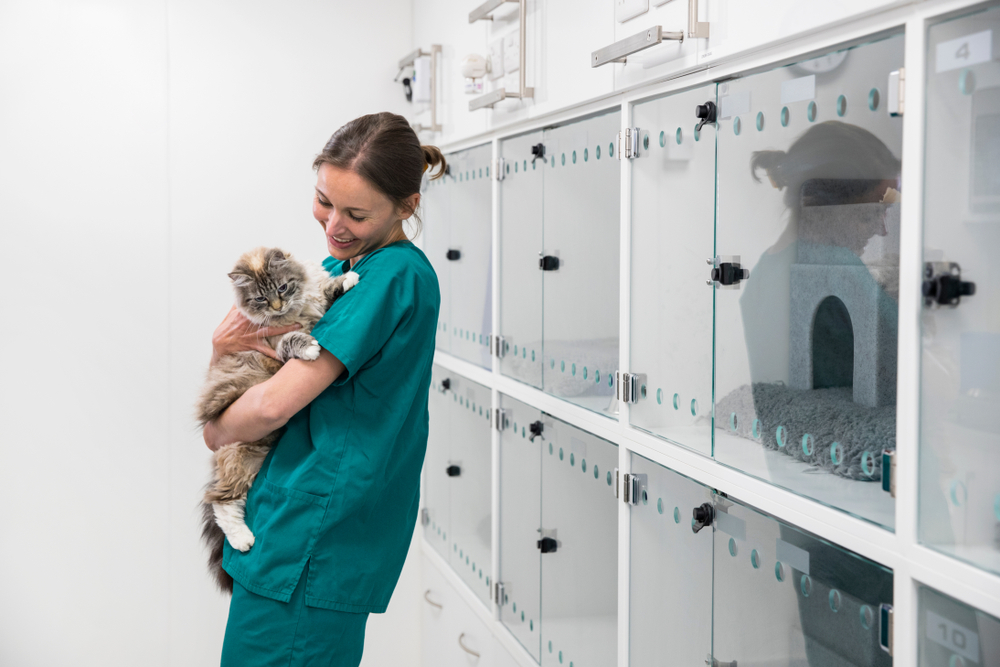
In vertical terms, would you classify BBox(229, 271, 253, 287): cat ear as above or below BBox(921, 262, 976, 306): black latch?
above

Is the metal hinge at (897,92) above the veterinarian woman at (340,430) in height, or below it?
above

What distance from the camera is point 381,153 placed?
1436 millimetres

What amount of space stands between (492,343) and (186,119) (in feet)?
4.68

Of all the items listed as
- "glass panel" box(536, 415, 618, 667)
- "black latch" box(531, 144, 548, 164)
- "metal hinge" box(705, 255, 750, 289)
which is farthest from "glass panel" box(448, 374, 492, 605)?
"metal hinge" box(705, 255, 750, 289)

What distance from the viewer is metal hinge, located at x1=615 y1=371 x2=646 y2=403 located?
1.65m

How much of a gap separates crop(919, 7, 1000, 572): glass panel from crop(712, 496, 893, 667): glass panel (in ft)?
0.49

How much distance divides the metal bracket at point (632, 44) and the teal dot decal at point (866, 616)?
0.92m

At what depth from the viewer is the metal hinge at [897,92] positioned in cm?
99

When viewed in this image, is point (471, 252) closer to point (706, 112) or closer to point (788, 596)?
point (706, 112)

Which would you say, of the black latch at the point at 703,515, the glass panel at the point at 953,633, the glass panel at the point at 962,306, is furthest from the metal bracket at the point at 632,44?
the glass panel at the point at 953,633

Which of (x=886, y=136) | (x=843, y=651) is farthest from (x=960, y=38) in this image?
(x=843, y=651)

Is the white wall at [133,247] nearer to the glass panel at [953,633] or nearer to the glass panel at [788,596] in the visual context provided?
the glass panel at [788,596]

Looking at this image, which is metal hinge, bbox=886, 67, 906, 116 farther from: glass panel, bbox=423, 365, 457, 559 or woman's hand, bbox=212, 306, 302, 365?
glass panel, bbox=423, 365, 457, 559

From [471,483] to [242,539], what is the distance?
4.20 feet
